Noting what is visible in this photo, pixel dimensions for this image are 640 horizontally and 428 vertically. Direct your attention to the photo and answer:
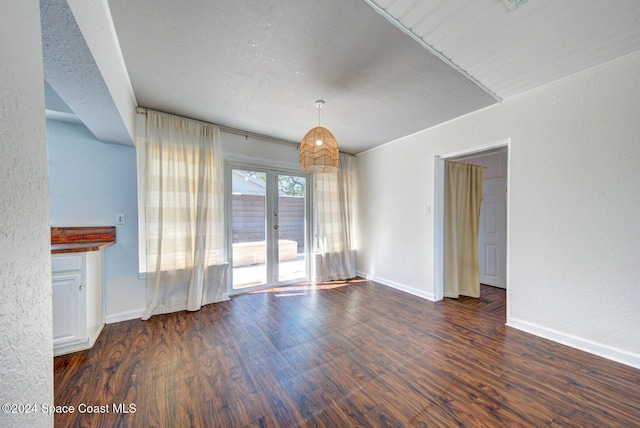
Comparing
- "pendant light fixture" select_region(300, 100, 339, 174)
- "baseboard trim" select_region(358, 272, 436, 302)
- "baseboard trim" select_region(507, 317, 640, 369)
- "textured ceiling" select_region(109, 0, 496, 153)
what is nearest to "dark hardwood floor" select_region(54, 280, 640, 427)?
"baseboard trim" select_region(507, 317, 640, 369)

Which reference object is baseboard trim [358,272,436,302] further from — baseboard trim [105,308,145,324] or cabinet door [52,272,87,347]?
cabinet door [52,272,87,347]

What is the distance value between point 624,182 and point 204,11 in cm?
331

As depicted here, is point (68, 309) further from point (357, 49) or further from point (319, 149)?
point (357, 49)

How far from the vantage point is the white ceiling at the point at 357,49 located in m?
1.46

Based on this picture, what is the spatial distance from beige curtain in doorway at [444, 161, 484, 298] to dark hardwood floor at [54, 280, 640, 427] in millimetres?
755

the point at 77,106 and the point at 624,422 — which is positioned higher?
the point at 77,106

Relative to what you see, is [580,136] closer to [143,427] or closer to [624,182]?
[624,182]

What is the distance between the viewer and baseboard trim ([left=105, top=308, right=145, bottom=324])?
258 cm

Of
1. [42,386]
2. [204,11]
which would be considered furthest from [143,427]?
[204,11]

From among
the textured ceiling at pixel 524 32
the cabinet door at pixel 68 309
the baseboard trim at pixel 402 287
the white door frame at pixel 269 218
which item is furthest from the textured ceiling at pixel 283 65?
the baseboard trim at pixel 402 287

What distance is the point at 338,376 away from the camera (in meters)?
1.77

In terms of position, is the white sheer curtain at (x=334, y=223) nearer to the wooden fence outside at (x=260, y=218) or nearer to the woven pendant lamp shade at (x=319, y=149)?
the wooden fence outside at (x=260, y=218)

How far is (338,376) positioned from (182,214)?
2.47 meters

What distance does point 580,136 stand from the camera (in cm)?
207
